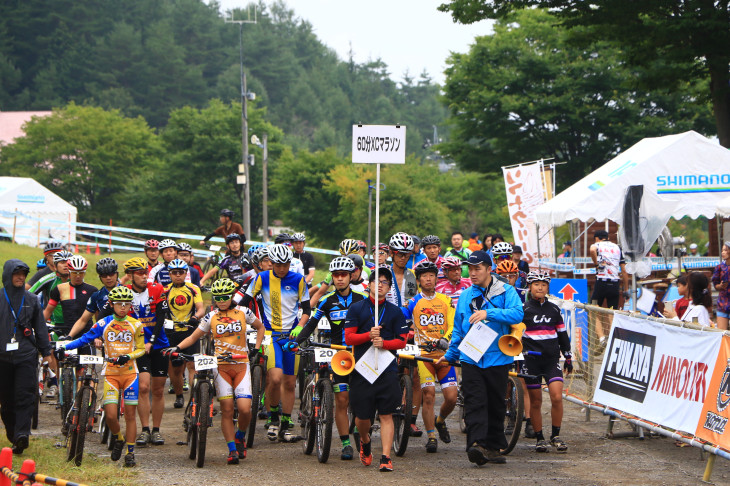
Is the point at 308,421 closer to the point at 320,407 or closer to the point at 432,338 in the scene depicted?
the point at 320,407

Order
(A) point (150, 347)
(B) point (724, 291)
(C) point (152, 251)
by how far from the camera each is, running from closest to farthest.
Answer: (A) point (150, 347) < (B) point (724, 291) < (C) point (152, 251)

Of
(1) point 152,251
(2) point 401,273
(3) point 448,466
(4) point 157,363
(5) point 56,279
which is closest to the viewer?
(3) point 448,466

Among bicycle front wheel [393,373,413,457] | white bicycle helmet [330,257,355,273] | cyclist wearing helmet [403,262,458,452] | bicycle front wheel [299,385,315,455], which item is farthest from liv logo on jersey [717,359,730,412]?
bicycle front wheel [299,385,315,455]

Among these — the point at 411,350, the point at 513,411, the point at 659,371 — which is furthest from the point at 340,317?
the point at 659,371

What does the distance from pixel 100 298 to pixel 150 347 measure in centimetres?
92

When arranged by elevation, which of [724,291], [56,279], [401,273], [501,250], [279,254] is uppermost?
[501,250]

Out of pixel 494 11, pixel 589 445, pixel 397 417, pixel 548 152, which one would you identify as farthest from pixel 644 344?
pixel 548 152

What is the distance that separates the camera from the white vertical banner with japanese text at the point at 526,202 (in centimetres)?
2592

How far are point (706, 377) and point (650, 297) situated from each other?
5710 mm

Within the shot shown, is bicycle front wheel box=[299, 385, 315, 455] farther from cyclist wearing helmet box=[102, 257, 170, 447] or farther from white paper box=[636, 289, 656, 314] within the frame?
white paper box=[636, 289, 656, 314]

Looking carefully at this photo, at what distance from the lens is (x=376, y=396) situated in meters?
9.25

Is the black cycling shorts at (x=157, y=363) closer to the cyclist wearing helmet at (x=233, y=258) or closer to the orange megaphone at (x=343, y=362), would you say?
the orange megaphone at (x=343, y=362)

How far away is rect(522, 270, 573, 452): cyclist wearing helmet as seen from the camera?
1053cm

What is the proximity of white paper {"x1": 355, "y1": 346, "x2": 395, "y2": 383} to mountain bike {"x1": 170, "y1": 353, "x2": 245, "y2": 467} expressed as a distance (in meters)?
1.31
